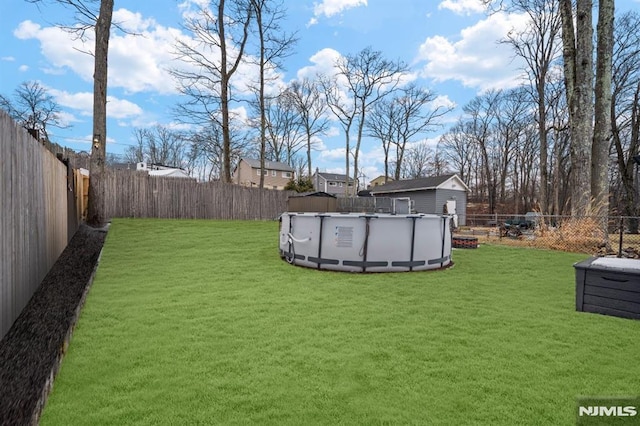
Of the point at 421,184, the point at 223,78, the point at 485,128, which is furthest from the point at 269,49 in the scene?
the point at 485,128

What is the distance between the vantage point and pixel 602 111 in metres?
9.30

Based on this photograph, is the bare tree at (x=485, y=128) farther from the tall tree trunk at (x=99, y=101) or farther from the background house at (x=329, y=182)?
the tall tree trunk at (x=99, y=101)

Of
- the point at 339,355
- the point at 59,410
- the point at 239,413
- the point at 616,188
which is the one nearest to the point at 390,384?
the point at 339,355

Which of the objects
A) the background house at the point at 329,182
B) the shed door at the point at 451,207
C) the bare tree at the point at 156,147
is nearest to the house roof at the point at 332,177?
the background house at the point at 329,182

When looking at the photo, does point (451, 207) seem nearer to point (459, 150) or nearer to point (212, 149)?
point (459, 150)

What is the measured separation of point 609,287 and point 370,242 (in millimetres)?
3016

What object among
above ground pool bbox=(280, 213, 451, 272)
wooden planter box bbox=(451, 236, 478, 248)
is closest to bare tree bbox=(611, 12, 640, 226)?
wooden planter box bbox=(451, 236, 478, 248)

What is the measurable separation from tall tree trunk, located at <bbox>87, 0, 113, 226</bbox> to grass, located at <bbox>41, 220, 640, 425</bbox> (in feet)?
17.9

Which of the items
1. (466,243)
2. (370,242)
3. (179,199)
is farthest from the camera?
(179,199)

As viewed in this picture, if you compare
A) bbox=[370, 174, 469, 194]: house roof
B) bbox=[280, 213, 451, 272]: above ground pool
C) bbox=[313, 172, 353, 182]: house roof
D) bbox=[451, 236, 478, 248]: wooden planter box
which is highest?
bbox=[313, 172, 353, 182]: house roof

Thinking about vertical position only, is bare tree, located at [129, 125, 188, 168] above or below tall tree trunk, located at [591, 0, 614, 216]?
above

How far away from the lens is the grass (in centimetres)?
181

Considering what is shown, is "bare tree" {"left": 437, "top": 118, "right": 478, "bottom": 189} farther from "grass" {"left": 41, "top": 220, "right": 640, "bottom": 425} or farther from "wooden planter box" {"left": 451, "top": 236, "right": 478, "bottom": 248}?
"grass" {"left": 41, "top": 220, "right": 640, "bottom": 425}

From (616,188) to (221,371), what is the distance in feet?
104
